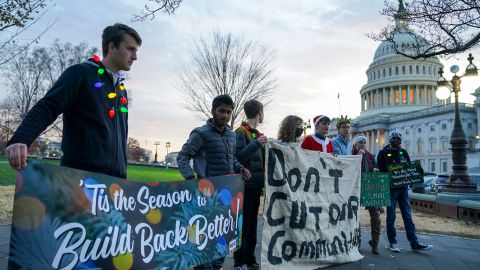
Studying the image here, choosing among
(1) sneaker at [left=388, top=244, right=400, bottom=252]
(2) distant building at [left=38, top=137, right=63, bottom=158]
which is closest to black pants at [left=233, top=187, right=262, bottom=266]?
(1) sneaker at [left=388, top=244, right=400, bottom=252]

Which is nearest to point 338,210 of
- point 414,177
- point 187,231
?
point 414,177

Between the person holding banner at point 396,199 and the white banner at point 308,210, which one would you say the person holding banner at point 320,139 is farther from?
the person holding banner at point 396,199

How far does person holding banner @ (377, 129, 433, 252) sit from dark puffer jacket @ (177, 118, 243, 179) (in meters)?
3.61

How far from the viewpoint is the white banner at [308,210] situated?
4.39m

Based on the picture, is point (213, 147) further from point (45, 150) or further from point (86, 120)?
point (45, 150)

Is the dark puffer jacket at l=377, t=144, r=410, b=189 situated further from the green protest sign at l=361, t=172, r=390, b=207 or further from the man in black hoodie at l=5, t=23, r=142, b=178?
the man in black hoodie at l=5, t=23, r=142, b=178

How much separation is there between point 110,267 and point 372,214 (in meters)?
4.63

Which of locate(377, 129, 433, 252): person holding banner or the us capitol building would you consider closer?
locate(377, 129, 433, 252): person holding banner

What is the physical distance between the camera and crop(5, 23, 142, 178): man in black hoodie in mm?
2393

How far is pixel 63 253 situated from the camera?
220 centimetres

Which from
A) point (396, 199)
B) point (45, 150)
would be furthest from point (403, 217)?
point (45, 150)

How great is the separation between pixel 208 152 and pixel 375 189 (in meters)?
3.17

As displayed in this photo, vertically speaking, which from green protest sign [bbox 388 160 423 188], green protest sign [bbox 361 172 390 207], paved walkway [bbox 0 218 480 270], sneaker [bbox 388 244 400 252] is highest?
green protest sign [bbox 388 160 423 188]

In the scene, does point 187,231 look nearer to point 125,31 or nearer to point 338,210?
point 125,31
